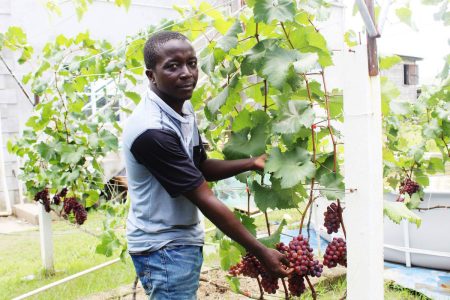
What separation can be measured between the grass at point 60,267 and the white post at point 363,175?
2.07 metres

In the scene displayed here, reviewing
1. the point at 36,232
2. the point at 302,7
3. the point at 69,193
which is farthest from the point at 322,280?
the point at 36,232

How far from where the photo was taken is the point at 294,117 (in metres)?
1.44

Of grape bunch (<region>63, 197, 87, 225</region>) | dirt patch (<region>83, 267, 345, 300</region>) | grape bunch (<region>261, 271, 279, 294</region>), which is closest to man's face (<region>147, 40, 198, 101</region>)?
grape bunch (<region>261, 271, 279, 294</region>)

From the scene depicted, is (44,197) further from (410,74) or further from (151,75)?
(410,74)

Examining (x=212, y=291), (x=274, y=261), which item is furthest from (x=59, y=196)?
(x=274, y=261)

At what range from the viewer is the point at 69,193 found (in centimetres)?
362

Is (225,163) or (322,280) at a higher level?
(225,163)

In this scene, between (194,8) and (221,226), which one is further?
(194,8)

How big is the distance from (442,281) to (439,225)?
1.45 feet

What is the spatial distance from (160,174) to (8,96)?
21.7 ft

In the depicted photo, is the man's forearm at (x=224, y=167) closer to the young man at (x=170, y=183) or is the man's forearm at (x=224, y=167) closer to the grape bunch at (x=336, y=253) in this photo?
the young man at (x=170, y=183)

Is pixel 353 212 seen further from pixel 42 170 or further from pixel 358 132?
pixel 42 170

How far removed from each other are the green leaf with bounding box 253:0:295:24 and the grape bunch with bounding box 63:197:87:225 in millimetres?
2420

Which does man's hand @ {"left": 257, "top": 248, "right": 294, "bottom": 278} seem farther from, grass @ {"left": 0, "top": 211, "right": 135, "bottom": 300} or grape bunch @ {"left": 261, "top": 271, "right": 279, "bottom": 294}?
grass @ {"left": 0, "top": 211, "right": 135, "bottom": 300}
